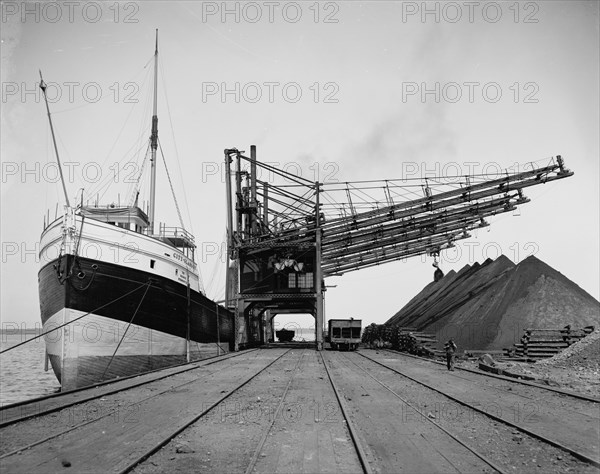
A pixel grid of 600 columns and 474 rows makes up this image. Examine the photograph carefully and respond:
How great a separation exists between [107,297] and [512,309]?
853 inches

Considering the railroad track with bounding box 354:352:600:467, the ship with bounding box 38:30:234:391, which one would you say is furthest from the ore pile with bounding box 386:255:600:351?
the ship with bounding box 38:30:234:391

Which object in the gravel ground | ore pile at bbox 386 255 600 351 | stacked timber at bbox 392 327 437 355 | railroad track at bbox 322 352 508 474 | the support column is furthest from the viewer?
the support column

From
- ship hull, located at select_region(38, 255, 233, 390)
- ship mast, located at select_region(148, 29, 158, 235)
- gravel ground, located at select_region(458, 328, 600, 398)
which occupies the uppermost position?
ship mast, located at select_region(148, 29, 158, 235)

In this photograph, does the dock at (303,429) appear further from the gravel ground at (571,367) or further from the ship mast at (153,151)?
the ship mast at (153,151)

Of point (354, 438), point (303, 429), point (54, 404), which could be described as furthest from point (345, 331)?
point (354, 438)

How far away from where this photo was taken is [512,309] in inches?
1056

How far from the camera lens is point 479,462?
19.8 ft

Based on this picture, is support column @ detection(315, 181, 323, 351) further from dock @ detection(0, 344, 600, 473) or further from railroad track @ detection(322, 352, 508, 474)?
railroad track @ detection(322, 352, 508, 474)

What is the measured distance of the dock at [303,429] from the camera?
6.05m

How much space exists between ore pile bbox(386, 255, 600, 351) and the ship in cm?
1652

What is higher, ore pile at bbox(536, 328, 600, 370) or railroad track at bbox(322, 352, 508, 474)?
ore pile at bbox(536, 328, 600, 370)

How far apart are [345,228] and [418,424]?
24.7 metres

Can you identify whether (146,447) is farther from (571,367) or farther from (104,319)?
(571,367)

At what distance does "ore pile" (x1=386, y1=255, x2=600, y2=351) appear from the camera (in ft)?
81.7
